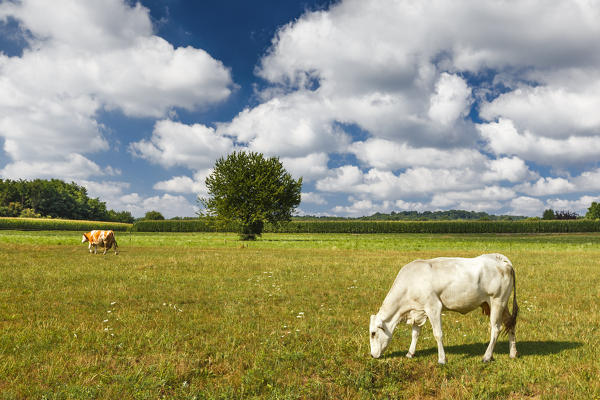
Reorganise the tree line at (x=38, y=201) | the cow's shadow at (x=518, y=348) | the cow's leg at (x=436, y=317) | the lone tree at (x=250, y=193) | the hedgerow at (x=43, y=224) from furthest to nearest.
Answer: the tree line at (x=38, y=201)
the hedgerow at (x=43, y=224)
the lone tree at (x=250, y=193)
the cow's shadow at (x=518, y=348)
the cow's leg at (x=436, y=317)

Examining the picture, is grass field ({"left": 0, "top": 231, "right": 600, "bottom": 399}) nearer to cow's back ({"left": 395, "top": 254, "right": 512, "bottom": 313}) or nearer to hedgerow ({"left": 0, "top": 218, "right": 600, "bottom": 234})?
cow's back ({"left": 395, "top": 254, "right": 512, "bottom": 313})

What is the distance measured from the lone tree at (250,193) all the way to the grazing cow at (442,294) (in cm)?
5371

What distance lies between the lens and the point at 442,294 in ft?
25.7

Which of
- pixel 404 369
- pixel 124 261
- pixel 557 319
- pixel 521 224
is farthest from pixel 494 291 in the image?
pixel 521 224

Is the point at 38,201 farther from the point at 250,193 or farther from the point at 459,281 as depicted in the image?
the point at 459,281

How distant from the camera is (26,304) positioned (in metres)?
12.5

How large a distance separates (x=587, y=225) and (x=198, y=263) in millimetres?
134310

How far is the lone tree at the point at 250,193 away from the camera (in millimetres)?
61719

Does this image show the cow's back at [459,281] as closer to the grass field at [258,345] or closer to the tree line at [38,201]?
the grass field at [258,345]

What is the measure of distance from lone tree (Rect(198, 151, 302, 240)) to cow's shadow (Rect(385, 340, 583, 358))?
2078 inches

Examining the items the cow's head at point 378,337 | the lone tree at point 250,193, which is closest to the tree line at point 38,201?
the lone tree at point 250,193

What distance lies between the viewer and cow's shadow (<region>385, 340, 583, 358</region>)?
8745mm

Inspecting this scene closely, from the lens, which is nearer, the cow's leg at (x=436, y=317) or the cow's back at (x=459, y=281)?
the cow's leg at (x=436, y=317)

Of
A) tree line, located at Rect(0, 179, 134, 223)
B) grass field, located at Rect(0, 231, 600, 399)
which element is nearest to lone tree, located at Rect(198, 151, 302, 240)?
grass field, located at Rect(0, 231, 600, 399)
